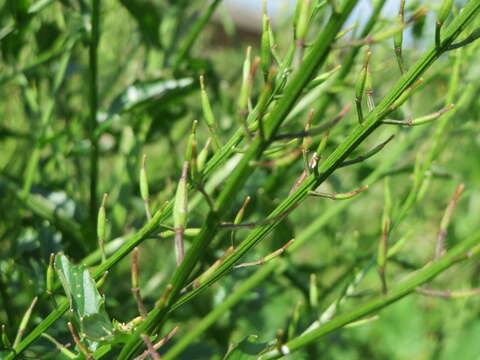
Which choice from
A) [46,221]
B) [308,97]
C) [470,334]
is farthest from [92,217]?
[470,334]

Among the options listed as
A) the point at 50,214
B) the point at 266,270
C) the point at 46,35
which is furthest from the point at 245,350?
the point at 46,35

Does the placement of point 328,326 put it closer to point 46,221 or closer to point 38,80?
point 46,221

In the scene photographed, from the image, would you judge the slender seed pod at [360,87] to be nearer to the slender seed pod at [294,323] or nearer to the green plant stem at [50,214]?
the slender seed pod at [294,323]

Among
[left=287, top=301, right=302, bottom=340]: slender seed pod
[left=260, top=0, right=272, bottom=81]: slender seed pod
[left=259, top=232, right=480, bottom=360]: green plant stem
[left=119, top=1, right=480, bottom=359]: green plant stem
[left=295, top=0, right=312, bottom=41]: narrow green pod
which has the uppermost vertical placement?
[left=295, top=0, right=312, bottom=41]: narrow green pod

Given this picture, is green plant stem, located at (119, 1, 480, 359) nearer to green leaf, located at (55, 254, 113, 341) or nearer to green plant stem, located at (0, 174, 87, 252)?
green leaf, located at (55, 254, 113, 341)

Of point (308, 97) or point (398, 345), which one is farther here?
point (398, 345)

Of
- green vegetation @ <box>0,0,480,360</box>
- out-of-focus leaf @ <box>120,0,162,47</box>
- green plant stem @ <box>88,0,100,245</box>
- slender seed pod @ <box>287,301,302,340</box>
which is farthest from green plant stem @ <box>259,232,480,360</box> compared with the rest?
out-of-focus leaf @ <box>120,0,162,47</box>

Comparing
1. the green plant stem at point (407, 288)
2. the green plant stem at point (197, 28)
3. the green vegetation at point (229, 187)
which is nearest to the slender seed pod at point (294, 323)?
the green vegetation at point (229, 187)
